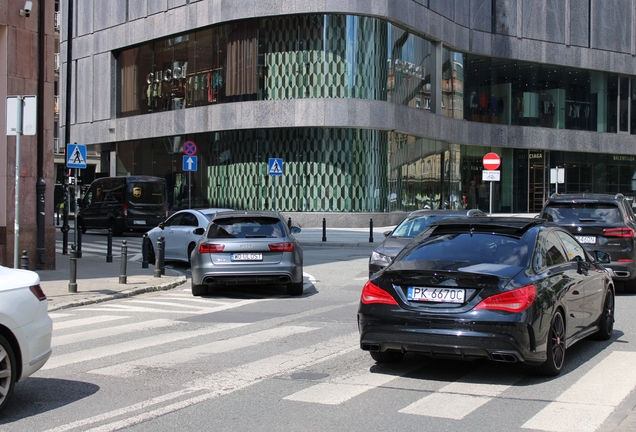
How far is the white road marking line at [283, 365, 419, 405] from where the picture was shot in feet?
21.9

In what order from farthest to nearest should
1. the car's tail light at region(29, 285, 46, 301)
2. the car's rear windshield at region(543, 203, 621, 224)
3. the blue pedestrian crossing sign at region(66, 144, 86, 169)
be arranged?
the blue pedestrian crossing sign at region(66, 144, 86, 169)
the car's rear windshield at region(543, 203, 621, 224)
the car's tail light at region(29, 285, 46, 301)

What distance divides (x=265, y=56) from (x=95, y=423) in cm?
3559

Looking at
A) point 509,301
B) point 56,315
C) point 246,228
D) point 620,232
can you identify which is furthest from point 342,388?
point 620,232

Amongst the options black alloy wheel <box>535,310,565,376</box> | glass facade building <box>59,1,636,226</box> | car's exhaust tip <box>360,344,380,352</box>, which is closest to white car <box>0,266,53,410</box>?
car's exhaust tip <box>360,344,380,352</box>

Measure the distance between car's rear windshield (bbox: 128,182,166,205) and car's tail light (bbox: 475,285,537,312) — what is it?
88.8ft

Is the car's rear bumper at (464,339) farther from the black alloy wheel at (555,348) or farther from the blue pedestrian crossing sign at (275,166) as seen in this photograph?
the blue pedestrian crossing sign at (275,166)

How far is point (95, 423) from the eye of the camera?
19.6 ft

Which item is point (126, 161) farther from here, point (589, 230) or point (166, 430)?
point (166, 430)

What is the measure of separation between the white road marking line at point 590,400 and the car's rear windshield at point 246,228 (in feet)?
A: 23.8

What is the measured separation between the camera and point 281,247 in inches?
555

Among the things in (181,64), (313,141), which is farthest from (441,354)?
(181,64)

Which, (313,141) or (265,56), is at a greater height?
(265,56)

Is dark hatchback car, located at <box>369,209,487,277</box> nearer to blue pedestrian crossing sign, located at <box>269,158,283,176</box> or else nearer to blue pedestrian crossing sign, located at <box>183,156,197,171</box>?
blue pedestrian crossing sign, located at <box>183,156,197,171</box>

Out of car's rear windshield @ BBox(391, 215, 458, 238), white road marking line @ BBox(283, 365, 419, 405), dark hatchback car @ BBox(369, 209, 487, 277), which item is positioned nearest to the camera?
white road marking line @ BBox(283, 365, 419, 405)
